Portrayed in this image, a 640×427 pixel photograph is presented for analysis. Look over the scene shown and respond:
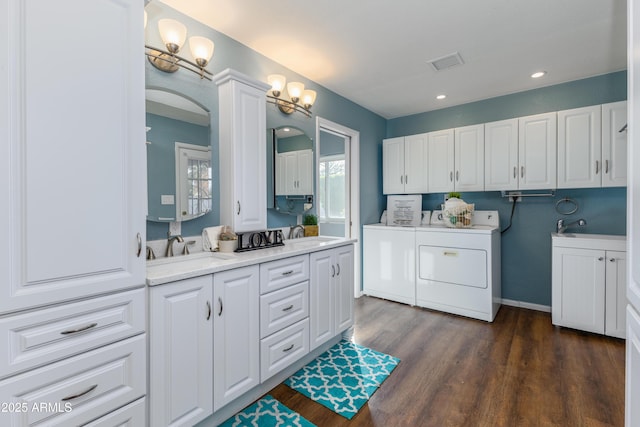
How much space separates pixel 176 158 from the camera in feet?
6.40

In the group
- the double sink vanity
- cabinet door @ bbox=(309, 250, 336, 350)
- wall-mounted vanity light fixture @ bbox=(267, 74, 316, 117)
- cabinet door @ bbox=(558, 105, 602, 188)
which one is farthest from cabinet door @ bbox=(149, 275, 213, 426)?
cabinet door @ bbox=(558, 105, 602, 188)

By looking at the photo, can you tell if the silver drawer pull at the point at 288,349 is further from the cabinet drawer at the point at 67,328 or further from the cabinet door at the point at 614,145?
the cabinet door at the point at 614,145

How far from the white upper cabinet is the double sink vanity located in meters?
1.99

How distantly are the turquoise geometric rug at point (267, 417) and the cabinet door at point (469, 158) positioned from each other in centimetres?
310

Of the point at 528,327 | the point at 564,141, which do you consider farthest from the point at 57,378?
the point at 564,141

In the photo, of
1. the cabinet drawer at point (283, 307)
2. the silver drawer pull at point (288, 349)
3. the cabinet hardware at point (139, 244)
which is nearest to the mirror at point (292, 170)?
the cabinet drawer at point (283, 307)

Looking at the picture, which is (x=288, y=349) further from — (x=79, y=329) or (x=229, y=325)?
(x=79, y=329)

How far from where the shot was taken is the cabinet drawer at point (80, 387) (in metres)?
1.01

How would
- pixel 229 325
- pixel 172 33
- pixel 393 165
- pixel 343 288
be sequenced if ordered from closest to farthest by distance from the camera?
pixel 229 325, pixel 172 33, pixel 343 288, pixel 393 165

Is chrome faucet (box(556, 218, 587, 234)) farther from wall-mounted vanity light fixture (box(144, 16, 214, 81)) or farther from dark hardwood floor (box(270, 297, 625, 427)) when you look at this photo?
wall-mounted vanity light fixture (box(144, 16, 214, 81))

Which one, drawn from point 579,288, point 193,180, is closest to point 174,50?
point 193,180

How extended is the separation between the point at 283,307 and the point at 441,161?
2.86 metres

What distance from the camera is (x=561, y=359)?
235cm

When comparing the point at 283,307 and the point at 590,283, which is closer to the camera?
the point at 283,307
